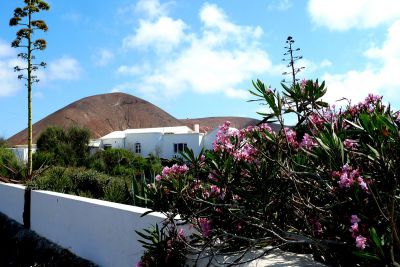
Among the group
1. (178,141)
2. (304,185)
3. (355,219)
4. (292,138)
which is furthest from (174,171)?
(178,141)

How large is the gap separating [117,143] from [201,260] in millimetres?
42062

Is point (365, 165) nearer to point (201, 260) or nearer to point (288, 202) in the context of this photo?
point (288, 202)

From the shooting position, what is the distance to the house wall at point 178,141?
39.1 meters

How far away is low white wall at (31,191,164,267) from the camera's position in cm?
522

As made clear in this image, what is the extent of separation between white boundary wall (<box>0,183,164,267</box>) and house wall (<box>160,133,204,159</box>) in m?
29.7

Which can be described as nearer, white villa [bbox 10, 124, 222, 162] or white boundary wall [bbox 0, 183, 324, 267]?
white boundary wall [bbox 0, 183, 324, 267]

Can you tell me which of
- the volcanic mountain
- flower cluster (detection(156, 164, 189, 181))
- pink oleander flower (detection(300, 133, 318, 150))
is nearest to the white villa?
flower cluster (detection(156, 164, 189, 181))

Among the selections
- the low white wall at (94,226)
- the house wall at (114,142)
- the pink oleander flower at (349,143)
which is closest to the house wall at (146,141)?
the house wall at (114,142)

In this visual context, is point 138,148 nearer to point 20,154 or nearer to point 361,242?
point 20,154

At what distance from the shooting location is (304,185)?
3.11m

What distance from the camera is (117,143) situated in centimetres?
4506

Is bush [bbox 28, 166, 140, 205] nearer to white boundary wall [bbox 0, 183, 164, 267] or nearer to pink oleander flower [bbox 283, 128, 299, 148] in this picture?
white boundary wall [bbox 0, 183, 164, 267]

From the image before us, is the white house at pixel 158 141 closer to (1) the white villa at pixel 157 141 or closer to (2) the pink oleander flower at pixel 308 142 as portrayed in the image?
(1) the white villa at pixel 157 141

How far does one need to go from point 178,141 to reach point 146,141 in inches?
167
